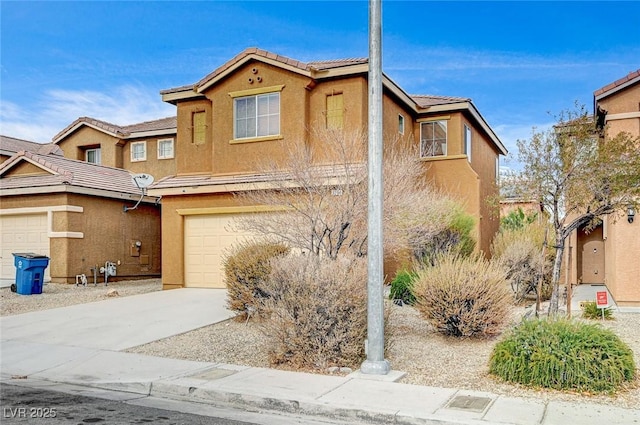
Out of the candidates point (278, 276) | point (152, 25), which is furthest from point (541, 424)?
point (152, 25)

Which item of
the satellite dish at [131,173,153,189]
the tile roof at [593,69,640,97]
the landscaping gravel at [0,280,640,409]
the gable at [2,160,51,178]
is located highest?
the tile roof at [593,69,640,97]

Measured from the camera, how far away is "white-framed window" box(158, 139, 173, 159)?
26.7 metres

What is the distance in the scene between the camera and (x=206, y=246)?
63.4 feet

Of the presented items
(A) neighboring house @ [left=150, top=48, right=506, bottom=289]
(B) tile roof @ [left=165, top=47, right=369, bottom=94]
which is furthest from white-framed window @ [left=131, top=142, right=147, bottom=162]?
(B) tile roof @ [left=165, top=47, right=369, bottom=94]

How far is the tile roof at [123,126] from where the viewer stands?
27625 millimetres

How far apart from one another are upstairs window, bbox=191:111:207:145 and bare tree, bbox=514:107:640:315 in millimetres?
12127

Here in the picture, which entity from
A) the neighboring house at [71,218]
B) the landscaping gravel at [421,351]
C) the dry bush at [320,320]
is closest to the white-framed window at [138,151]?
the neighboring house at [71,218]

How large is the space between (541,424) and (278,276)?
16.1ft

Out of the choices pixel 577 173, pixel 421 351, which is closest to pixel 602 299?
pixel 577 173

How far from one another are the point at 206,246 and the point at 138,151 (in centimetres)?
1038

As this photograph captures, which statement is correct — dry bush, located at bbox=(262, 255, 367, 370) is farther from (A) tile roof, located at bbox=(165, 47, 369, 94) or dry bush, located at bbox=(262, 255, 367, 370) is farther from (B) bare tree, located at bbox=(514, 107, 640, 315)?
(A) tile roof, located at bbox=(165, 47, 369, 94)

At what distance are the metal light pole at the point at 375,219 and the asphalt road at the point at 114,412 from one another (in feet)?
6.03

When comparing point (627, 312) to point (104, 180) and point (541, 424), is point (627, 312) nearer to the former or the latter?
point (541, 424)

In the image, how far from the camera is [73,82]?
20.4 metres
